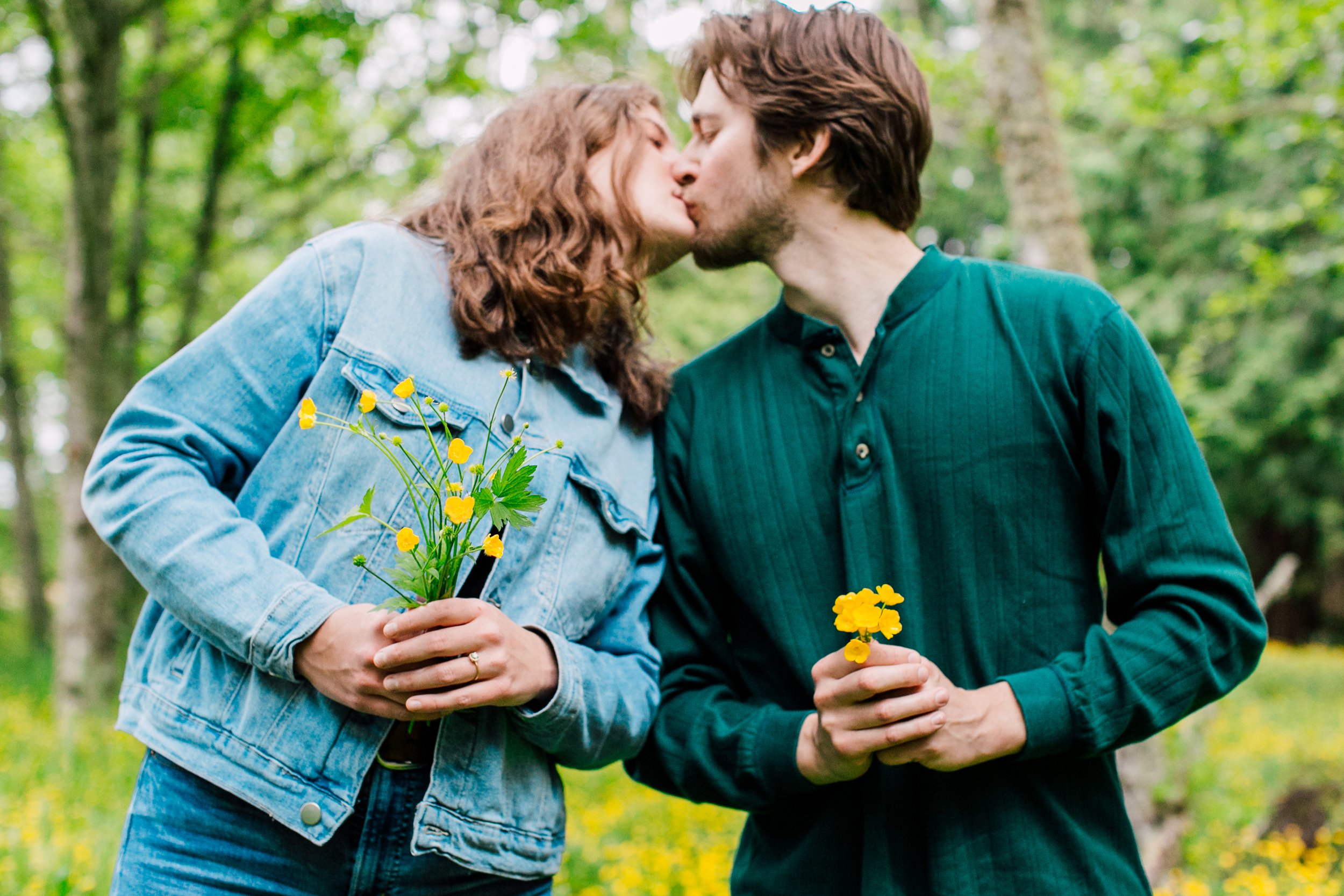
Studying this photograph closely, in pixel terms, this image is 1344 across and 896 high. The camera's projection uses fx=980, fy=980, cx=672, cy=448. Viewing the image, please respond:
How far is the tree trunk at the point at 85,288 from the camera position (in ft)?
20.0

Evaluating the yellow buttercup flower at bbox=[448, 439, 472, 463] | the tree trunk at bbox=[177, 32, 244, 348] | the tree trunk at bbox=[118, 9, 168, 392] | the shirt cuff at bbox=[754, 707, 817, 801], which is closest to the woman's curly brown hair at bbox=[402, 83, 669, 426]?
the yellow buttercup flower at bbox=[448, 439, 472, 463]

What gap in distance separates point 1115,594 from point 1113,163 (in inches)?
469

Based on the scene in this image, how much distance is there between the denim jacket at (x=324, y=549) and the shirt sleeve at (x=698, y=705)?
0.08 meters

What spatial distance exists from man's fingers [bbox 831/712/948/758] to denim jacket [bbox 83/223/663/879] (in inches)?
16.3

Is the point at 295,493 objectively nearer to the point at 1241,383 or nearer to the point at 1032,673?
the point at 1032,673

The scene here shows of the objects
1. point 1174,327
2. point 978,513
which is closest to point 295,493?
point 978,513

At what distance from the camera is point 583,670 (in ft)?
5.25

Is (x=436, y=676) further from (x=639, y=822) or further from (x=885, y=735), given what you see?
(x=639, y=822)

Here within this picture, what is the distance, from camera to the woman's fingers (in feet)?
4.39

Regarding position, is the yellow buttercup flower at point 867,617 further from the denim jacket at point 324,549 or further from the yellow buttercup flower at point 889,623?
the denim jacket at point 324,549

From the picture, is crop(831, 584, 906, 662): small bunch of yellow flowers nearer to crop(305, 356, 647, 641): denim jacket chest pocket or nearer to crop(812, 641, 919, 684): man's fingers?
crop(812, 641, 919, 684): man's fingers

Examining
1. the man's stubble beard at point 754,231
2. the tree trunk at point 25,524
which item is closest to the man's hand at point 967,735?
the man's stubble beard at point 754,231

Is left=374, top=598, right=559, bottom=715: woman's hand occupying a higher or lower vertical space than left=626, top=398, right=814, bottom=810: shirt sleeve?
higher

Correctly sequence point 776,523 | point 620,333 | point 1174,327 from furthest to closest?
1. point 1174,327
2. point 620,333
3. point 776,523
